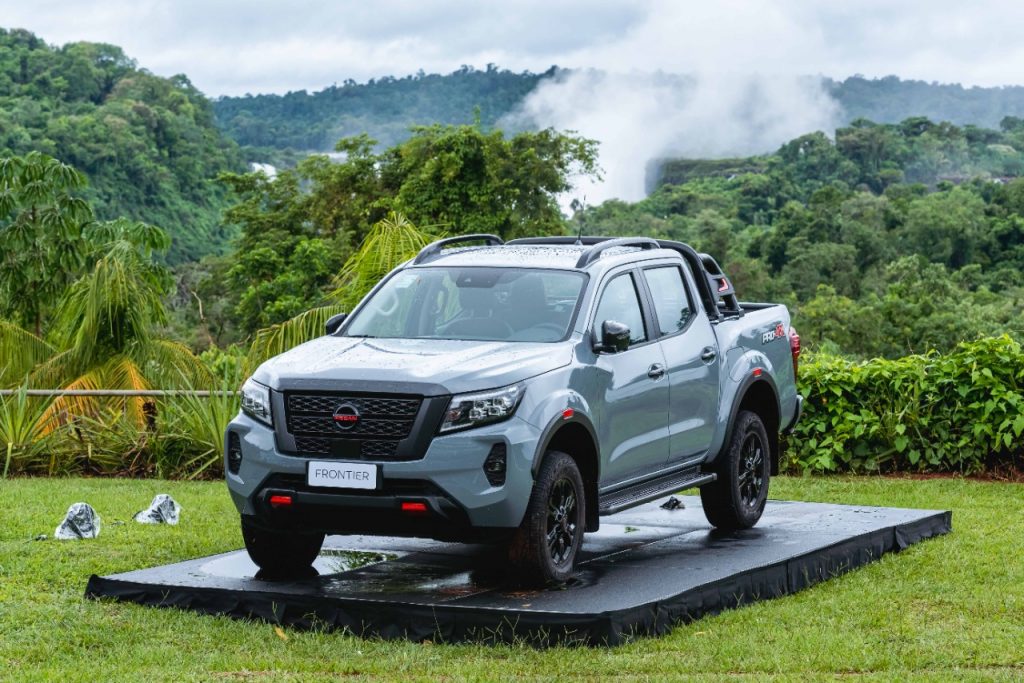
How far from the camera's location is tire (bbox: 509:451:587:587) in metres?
7.20

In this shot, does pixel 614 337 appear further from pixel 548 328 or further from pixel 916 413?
pixel 916 413

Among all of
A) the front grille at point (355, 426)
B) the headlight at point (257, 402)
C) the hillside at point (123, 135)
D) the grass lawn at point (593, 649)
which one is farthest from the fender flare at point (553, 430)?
the hillside at point (123, 135)

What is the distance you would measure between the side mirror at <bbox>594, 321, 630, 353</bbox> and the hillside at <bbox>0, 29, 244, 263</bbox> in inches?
2771

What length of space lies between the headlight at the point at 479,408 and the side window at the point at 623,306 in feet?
4.15

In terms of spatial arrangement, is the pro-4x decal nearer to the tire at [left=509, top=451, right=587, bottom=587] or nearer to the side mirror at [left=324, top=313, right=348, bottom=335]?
the tire at [left=509, top=451, right=587, bottom=587]

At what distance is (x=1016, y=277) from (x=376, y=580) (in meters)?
65.5

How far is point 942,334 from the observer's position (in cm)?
5234

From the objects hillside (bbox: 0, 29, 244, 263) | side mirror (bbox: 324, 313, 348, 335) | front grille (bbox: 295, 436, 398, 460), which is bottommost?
front grille (bbox: 295, 436, 398, 460)

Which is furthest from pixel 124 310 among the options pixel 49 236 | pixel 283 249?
pixel 283 249

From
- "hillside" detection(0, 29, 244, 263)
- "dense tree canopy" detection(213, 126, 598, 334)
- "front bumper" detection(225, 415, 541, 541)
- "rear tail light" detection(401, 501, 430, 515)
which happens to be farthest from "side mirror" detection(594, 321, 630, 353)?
"hillside" detection(0, 29, 244, 263)

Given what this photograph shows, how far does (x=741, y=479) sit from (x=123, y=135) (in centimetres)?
8616

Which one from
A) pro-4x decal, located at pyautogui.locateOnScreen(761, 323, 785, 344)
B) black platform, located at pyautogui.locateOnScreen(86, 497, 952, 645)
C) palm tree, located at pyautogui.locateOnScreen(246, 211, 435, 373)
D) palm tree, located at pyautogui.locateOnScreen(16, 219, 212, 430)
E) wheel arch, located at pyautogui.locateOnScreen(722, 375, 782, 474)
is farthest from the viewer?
palm tree, located at pyautogui.locateOnScreen(16, 219, 212, 430)

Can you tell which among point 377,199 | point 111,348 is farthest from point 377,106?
point 111,348

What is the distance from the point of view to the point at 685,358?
8852 millimetres
